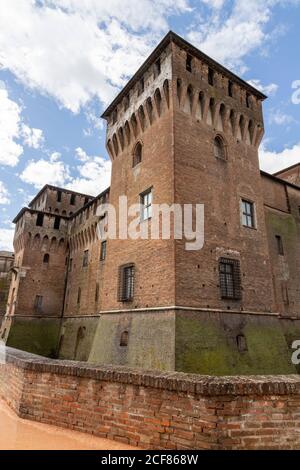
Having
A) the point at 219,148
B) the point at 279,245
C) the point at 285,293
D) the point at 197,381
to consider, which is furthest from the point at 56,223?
the point at 197,381

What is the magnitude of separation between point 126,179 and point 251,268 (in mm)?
7729

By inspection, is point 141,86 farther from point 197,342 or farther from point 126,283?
point 197,342

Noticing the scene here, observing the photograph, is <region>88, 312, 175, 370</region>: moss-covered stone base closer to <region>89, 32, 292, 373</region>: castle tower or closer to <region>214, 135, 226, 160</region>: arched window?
<region>89, 32, 292, 373</region>: castle tower

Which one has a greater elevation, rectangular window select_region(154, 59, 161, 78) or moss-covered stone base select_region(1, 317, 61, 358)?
rectangular window select_region(154, 59, 161, 78)

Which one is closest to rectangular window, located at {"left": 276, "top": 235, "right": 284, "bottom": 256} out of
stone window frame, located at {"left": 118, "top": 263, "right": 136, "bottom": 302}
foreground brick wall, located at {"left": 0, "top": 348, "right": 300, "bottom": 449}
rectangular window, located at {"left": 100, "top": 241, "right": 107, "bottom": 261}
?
stone window frame, located at {"left": 118, "top": 263, "right": 136, "bottom": 302}

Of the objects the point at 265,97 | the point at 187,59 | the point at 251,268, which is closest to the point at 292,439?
the point at 251,268

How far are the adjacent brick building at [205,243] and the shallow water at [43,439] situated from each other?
4.73 metres

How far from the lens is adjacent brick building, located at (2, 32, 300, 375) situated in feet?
34.6

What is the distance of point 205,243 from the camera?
11.6 meters

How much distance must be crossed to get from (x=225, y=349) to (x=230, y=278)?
296 cm

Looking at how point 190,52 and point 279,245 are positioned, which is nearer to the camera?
point 190,52

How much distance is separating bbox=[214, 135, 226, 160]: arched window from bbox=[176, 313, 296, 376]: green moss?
7675 mm

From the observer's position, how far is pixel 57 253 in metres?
27.3

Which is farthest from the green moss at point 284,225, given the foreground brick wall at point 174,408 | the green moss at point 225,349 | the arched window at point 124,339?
the foreground brick wall at point 174,408
